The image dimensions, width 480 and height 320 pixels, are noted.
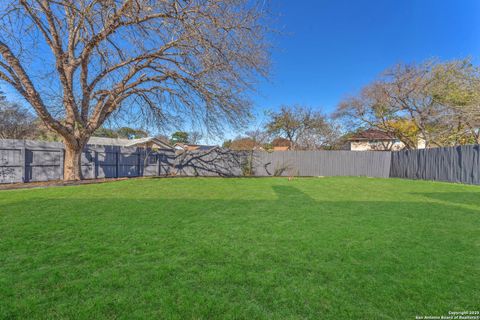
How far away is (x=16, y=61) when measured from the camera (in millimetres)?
7207

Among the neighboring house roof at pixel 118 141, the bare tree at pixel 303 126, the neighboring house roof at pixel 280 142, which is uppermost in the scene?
the bare tree at pixel 303 126

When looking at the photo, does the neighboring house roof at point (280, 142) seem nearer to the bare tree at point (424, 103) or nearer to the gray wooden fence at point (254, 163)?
the bare tree at point (424, 103)

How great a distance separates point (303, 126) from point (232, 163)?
9.97 m

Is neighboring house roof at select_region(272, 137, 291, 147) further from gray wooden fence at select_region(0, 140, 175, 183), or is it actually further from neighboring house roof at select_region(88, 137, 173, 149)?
gray wooden fence at select_region(0, 140, 175, 183)

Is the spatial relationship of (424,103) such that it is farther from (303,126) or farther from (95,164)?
(95,164)

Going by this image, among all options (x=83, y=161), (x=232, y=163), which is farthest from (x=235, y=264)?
(x=232, y=163)

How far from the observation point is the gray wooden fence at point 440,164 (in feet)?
30.2

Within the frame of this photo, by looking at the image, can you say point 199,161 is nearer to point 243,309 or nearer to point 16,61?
point 16,61

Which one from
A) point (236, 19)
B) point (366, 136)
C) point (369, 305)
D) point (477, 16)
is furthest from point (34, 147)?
point (366, 136)

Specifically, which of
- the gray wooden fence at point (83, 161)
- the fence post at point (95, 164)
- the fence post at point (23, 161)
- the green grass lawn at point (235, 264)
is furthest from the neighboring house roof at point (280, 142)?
the green grass lawn at point (235, 264)

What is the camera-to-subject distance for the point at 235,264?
2.37 meters

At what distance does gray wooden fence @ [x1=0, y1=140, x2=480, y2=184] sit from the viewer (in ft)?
29.6

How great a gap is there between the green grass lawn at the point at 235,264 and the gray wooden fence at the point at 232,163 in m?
6.13

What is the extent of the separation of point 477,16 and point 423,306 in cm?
1364
